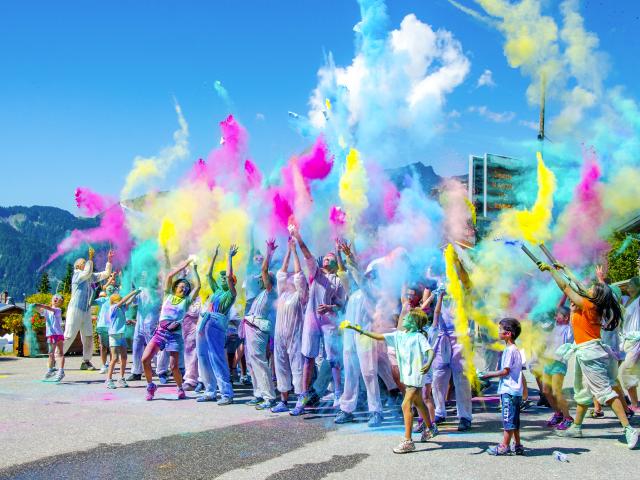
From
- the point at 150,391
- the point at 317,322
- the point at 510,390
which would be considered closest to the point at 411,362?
the point at 510,390

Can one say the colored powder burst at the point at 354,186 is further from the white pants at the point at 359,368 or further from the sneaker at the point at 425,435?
the sneaker at the point at 425,435

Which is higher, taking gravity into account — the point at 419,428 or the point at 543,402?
the point at 543,402

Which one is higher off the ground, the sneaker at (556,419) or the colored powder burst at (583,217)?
the colored powder burst at (583,217)

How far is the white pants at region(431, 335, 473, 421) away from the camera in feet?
22.9

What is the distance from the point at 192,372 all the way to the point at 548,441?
5.65 meters

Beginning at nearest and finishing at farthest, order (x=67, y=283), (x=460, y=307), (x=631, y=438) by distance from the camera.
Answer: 1. (x=631, y=438)
2. (x=460, y=307)
3. (x=67, y=283)

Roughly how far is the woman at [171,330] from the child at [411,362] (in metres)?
3.63

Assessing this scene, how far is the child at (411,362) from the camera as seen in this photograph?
589 cm

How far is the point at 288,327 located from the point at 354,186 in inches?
77.5

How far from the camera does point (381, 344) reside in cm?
747

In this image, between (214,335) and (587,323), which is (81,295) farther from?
(587,323)

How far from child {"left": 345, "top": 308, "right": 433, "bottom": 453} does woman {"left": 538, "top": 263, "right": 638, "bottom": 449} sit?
1.39 m

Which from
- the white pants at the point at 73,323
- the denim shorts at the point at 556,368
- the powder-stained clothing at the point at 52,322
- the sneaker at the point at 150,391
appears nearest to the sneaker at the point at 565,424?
the denim shorts at the point at 556,368

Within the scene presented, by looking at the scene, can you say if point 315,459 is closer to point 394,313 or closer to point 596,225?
point 394,313
